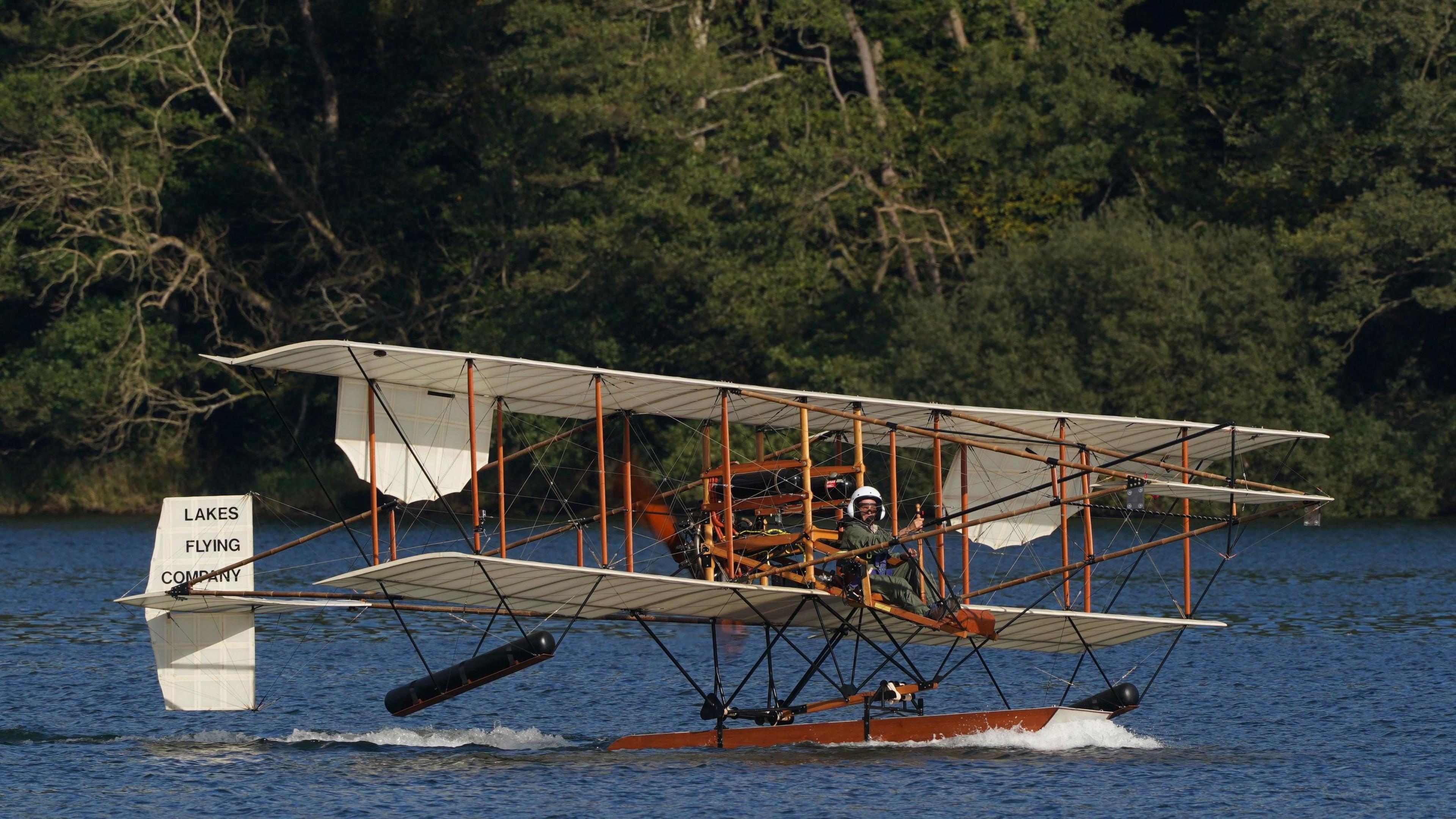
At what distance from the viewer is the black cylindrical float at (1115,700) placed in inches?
827

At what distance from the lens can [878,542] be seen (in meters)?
19.7

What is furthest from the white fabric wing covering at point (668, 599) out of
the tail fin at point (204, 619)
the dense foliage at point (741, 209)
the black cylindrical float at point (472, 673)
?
the dense foliage at point (741, 209)

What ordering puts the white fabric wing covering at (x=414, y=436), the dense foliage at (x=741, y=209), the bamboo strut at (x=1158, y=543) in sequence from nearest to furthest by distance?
the bamboo strut at (x=1158, y=543), the white fabric wing covering at (x=414, y=436), the dense foliage at (x=741, y=209)

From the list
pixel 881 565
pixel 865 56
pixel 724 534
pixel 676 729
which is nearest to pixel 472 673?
pixel 724 534

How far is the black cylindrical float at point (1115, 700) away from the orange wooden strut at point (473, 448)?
717cm

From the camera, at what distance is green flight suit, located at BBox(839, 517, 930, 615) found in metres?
19.7

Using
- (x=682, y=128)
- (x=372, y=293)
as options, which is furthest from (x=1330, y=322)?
(x=372, y=293)

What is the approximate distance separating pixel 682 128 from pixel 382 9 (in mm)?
12562

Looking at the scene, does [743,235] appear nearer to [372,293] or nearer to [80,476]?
[372,293]

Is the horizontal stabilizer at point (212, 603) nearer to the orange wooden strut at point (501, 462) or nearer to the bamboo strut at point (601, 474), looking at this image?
the orange wooden strut at point (501, 462)

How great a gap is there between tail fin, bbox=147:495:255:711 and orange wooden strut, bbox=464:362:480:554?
2.71 metres

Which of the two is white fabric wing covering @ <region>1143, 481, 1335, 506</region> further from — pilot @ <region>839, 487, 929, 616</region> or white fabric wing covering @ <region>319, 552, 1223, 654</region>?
pilot @ <region>839, 487, 929, 616</region>

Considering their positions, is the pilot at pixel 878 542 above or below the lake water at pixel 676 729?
above

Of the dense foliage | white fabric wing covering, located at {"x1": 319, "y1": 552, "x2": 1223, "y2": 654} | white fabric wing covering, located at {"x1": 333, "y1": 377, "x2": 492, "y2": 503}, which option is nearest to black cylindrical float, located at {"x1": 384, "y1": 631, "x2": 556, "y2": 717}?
white fabric wing covering, located at {"x1": 319, "y1": 552, "x2": 1223, "y2": 654}
